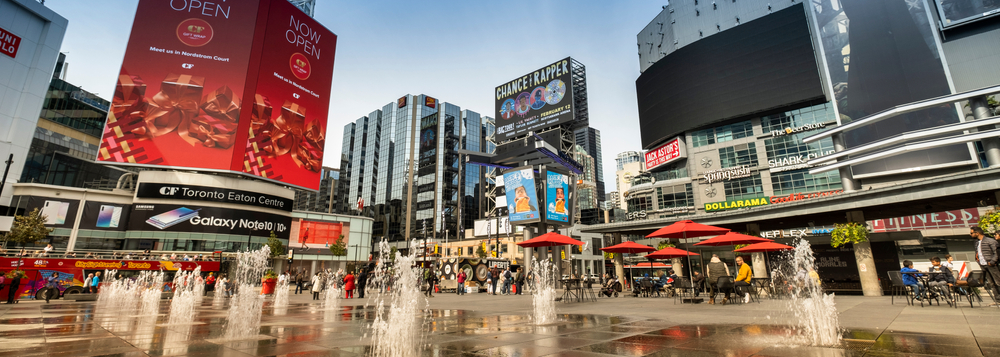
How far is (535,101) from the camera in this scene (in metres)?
45.1

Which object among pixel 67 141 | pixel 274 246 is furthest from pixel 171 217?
pixel 67 141

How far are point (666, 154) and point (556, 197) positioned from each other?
88.7ft

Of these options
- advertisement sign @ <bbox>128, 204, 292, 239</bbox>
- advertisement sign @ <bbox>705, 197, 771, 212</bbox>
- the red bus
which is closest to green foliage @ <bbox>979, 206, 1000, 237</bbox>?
advertisement sign @ <bbox>705, 197, 771, 212</bbox>

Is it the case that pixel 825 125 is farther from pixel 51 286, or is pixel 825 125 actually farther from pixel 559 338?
pixel 51 286

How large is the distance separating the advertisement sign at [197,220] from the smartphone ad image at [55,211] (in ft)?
16.0

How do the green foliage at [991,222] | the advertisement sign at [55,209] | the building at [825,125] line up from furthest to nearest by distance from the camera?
1. the advertisement sign at [55,209]
2. the building at [825,125]
3. the green foliage at [991,222]

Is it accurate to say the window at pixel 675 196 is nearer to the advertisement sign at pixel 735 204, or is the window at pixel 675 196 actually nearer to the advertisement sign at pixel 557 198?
the advertisement sign at pixel 735 204

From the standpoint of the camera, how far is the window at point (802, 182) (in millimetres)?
40906

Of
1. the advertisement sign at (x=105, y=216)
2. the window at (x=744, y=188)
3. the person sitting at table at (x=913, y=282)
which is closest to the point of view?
the person sitting at table at (x=913, y=282)

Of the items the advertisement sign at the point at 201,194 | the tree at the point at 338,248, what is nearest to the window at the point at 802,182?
the tree at the point at 338,248

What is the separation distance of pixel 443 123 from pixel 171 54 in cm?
5870

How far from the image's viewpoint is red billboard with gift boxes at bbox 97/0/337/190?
43469 mm

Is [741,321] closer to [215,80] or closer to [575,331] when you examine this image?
[575,331]

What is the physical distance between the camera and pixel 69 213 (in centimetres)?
4028
